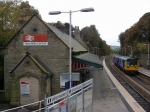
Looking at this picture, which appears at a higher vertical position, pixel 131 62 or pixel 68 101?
pixel 131 62

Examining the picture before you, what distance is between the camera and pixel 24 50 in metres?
19.7

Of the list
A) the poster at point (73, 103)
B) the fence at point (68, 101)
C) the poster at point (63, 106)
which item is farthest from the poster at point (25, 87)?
the poster at point (63, 106)

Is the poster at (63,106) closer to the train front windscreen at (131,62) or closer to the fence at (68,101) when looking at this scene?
the fence at (68,101)

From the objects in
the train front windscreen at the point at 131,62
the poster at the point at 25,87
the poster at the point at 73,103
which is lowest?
the poster at the point at 25,87

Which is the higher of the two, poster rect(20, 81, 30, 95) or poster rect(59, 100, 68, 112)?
poster rect(59, 100, 68, 112)

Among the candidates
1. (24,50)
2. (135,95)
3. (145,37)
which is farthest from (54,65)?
(145,37)

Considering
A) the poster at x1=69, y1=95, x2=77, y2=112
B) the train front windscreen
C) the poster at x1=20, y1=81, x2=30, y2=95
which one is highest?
the train front windscreen

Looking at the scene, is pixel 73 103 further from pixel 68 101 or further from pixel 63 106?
pixel 63 106

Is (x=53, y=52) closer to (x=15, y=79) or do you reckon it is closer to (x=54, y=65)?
(x=54, y=65)

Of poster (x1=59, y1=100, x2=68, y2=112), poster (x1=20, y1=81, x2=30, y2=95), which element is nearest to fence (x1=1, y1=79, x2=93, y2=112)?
poster (x1=59, y1=100, x2=68, y2=112)

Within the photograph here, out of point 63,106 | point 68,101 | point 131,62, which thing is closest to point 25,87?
point 68,101

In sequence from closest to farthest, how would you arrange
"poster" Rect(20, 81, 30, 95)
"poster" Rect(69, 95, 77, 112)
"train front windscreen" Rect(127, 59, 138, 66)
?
"poster" Rect(69, 95, 77, 112), "poster" Rect(20, 81, 30, 95), "train front windscreen" Rect(127, 59, 138, 66)

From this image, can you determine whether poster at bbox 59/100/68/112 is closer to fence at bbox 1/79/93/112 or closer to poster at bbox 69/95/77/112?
fence at bbox 1/79/93/112

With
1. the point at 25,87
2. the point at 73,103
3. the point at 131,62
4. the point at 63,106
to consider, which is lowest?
the point at 25,87
